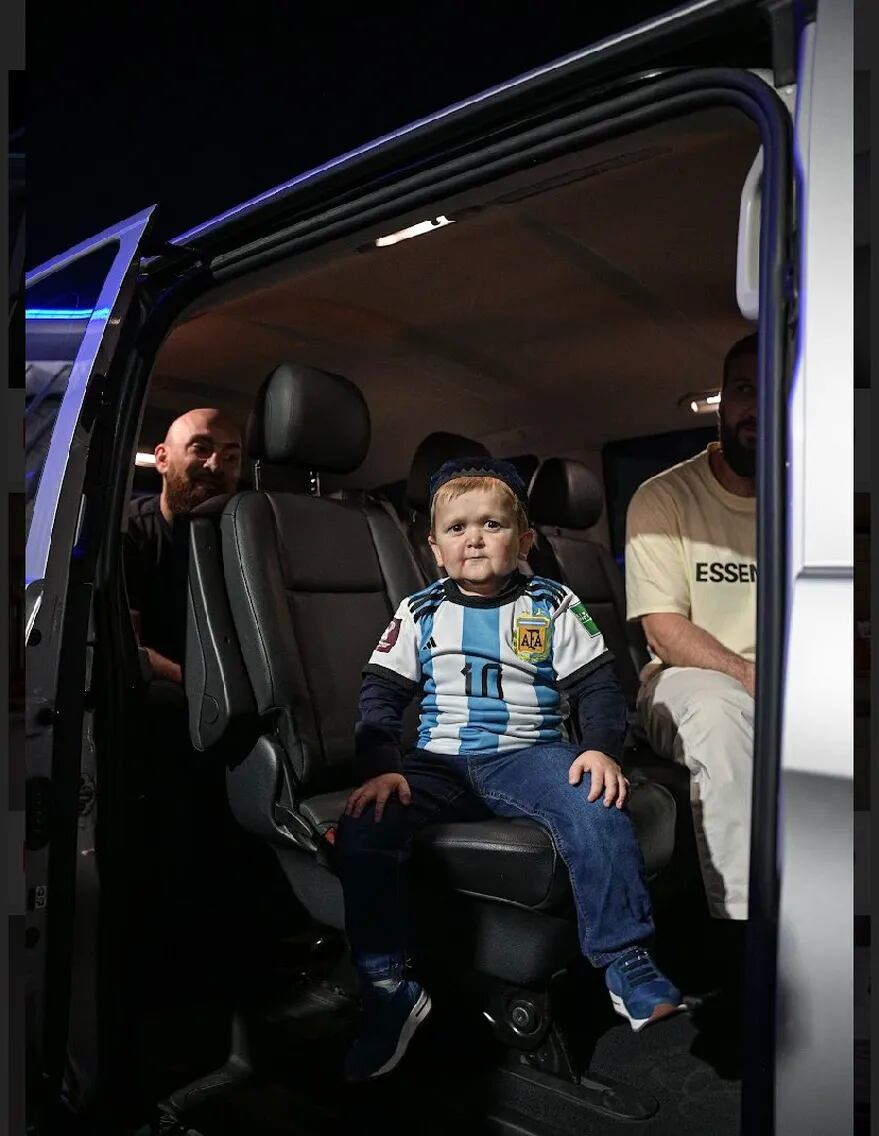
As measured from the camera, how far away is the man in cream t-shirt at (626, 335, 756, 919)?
206 cm

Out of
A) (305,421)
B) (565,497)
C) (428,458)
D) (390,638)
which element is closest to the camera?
(390,638)

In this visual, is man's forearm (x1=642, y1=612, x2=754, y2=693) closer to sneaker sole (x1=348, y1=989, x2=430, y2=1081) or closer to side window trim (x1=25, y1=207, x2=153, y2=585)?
sneaker sole (x1=348, y1=989, x2=430, y2=1081)

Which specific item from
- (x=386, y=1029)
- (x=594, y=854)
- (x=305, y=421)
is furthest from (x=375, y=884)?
(x=305, y=421)

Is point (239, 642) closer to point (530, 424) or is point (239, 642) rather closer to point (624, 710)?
point (624, 710)

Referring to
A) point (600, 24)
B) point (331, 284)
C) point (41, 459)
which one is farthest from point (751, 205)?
point (331, 284)

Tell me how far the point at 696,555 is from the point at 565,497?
3.41 feet

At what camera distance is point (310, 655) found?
2242mm

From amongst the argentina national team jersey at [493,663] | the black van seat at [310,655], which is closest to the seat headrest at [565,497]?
the black van seat at [310,655]

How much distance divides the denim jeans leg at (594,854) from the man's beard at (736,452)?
3.40ft

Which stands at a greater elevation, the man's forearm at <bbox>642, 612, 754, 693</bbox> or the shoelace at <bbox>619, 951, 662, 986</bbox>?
the man's forearm at <bbox>642, 612, 754, 693</bbox>

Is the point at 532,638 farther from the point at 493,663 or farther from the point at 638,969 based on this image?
the point at 638,969

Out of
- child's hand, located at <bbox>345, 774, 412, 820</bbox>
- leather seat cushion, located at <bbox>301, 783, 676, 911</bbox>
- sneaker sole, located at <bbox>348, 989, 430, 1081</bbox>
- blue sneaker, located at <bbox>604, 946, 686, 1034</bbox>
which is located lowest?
sneaker sole, located at <bbox>348, 989, 430, 1081</bbox>

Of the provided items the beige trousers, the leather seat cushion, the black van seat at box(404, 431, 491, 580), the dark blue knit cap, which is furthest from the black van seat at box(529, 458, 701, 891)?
the leather seat cushion

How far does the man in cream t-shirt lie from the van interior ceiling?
51cm
